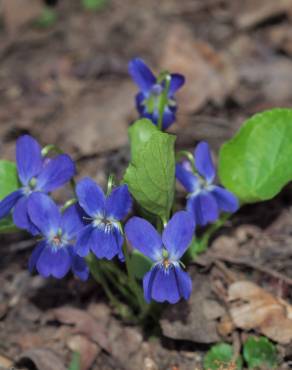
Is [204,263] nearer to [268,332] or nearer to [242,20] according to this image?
[268,332]

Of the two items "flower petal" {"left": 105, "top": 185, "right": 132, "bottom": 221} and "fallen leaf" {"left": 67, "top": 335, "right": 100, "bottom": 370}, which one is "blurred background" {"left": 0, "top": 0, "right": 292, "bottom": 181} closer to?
"fallen leaf" {"left": 67, "top": 335, "right": 100, "bottom": 370}

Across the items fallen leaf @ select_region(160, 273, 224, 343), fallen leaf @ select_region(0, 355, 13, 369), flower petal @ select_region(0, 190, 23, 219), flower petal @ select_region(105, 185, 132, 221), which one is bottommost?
fallen leaf @ select_region(0, 355, 13, 369)

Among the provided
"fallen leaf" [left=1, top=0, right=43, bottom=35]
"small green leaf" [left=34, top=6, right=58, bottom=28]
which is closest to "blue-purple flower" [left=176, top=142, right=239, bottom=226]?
Result: "small green leaf" [left=34, top=6, right=58, bottom=28]

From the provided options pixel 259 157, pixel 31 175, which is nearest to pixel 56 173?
pixel 31 175

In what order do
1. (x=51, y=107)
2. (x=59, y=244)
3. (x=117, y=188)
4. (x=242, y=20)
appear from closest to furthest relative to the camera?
(x=117, y=188)
(x=59, y=244)
(x=51, y=107)
(x=242, y=20)

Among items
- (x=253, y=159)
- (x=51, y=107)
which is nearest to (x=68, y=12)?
(x=51, y=107)
